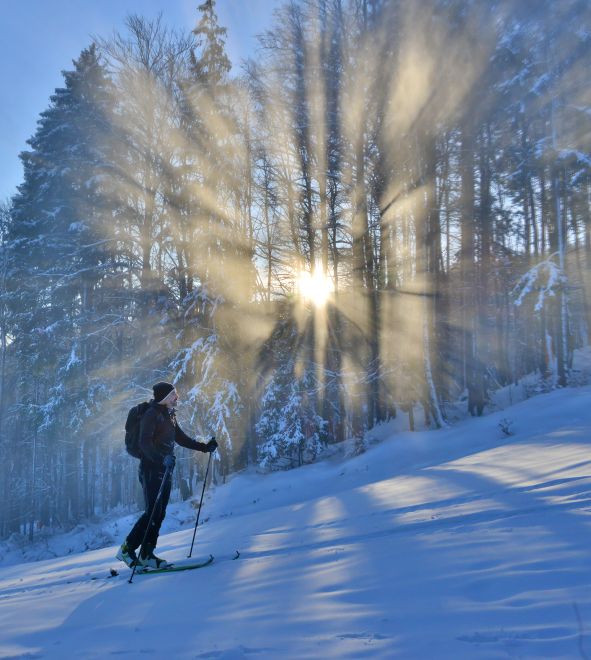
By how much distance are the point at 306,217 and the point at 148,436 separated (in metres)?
13.0

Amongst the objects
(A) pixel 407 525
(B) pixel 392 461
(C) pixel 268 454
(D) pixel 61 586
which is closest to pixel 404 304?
(B) pixel 392 461

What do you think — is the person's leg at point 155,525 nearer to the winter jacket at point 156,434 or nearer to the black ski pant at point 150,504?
the black ski pant at point 150,504

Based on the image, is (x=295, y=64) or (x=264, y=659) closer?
(x=264, y=659)

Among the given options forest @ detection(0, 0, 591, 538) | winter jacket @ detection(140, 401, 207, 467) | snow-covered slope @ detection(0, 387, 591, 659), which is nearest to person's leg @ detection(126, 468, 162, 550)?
winter jacket @ detection(140, 401, 207, 467)

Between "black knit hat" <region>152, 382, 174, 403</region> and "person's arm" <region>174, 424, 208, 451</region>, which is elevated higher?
"black knit hat" <region>152, 382, 174, 403</region>

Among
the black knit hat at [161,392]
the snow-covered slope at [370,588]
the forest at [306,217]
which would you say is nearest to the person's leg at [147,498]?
the snow-covered slope at [370,588]

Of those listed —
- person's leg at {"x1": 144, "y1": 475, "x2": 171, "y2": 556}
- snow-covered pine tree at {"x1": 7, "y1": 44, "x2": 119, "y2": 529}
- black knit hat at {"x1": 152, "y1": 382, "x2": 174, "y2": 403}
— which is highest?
snow-covered pine tree at {"x1": 7, "y1": 44, "x2": 119, "y2": 529}

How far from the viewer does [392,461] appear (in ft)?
40.6

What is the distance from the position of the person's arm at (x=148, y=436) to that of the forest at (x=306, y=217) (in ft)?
29.7

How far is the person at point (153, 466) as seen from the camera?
5.07 meters

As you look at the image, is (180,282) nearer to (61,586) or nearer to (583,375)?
(61,586)

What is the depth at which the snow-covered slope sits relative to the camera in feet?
7.62

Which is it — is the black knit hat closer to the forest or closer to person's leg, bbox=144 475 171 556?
person's leg, bbox=144 475 171 556

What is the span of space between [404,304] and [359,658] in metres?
14.4
